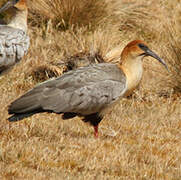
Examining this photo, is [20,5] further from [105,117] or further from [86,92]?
[86,92]

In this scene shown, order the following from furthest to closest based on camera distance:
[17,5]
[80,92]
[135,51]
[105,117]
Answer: [17,5] < [105,117] < [135,51] < [80,92]

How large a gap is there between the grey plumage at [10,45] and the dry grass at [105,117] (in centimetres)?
52

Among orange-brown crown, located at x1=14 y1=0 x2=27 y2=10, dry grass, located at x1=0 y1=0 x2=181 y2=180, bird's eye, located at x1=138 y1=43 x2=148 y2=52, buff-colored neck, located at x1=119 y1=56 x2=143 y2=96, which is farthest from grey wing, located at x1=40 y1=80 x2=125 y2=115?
orange-brown crown, located at x1=14 y1=0 x2=27 y2=10

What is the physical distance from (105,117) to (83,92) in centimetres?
156

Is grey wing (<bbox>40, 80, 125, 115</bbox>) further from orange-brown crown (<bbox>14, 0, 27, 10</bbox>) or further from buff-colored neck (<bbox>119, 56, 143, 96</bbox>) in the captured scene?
orange-brown crown (<bbox>14, 0, 27, 10</bbox>)

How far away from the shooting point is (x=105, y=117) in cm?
733

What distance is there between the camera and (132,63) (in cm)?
627

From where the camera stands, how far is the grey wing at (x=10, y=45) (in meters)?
6.96

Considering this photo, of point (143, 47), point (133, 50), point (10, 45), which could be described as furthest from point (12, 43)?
point (143, 47)

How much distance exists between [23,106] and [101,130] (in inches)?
61.1

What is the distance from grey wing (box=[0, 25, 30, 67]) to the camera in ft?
22.8

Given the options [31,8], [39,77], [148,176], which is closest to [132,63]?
[148,176]

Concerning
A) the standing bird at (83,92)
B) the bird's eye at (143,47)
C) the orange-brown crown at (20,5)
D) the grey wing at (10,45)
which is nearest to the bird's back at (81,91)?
the standing bird at (83,92)

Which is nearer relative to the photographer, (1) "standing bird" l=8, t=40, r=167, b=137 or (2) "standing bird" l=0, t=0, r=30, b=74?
(1) "standing bird" l=8, t=40, r=167, b=137
